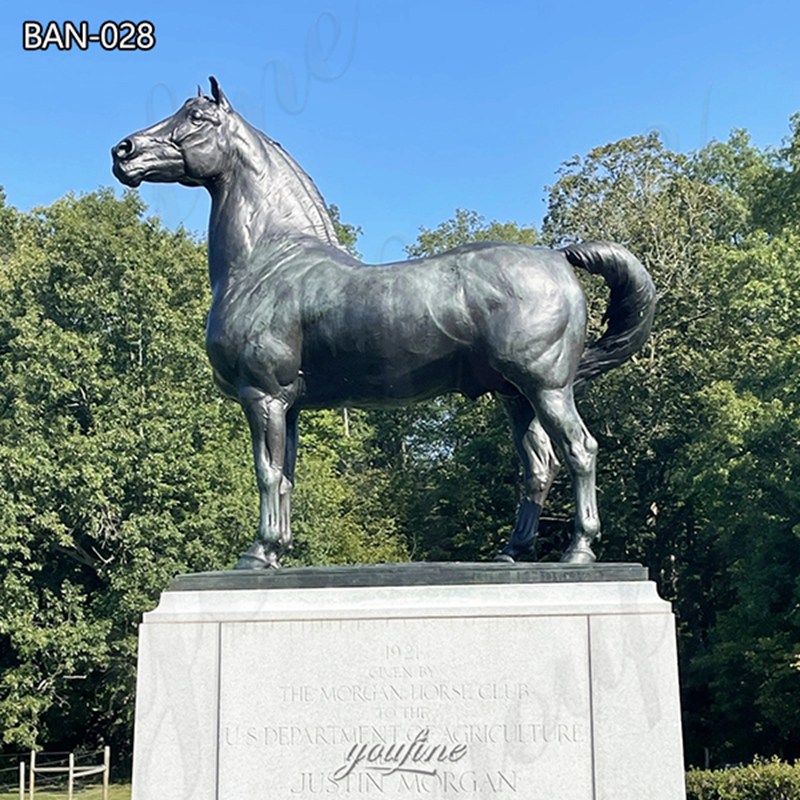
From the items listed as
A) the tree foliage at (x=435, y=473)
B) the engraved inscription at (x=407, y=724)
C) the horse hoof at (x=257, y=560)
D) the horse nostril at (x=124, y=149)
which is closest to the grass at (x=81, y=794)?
the tree foliage at (x=435, y=473)

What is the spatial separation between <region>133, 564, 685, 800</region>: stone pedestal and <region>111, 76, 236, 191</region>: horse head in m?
3.11

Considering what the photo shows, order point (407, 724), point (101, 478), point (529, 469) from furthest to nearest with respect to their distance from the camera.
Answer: point (101, 478)
point (529, 469)
point (407, 724)

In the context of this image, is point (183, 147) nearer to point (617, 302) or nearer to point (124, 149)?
point (124, 149)

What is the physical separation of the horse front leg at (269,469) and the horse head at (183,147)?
5.76ft

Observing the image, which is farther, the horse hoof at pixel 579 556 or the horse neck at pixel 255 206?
the horse neck at pixel 255 206

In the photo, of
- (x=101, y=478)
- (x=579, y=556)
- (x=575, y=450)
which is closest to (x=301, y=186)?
(x=575, y=450)

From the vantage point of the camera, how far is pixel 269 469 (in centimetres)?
738

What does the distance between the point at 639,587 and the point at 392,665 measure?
63.0 inches

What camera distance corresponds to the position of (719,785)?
15906mm

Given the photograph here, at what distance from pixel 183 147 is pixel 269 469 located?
8.00 feet

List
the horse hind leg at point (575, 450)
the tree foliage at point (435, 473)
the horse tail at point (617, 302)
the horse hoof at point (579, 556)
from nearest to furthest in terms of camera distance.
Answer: the horse hoof at point (579, 556)
the horse hind leg at point (575, 450)
the horse tail at point (617, 302)
the tree foliage at point (435, 473)

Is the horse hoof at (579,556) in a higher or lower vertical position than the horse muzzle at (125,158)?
lower

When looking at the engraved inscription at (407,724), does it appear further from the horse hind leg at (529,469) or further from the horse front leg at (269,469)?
the horse hind leg at (529,469)

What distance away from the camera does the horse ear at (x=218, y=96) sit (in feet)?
25.9
